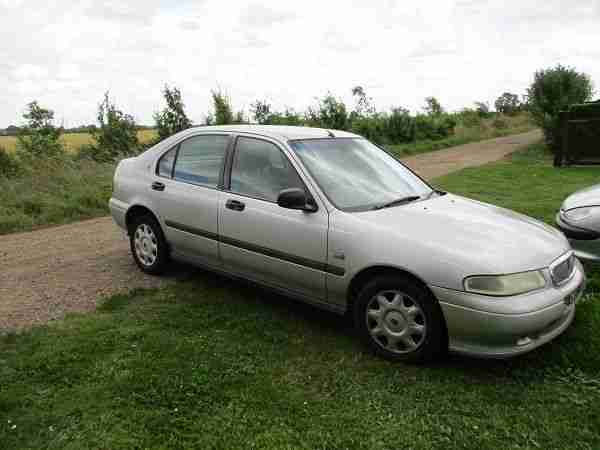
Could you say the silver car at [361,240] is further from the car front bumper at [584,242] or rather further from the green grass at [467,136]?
the green grass at [467,136]

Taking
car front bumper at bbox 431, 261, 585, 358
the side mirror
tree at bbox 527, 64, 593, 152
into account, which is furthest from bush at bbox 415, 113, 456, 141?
car front bumper at bbox 431, 261, 585, 358

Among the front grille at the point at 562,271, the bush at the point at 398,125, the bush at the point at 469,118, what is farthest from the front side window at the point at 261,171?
the bush at the point at 469,118

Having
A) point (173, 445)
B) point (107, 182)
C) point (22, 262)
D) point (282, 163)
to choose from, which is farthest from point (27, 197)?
point (173, 445)

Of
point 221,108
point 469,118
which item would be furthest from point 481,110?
point 221,108

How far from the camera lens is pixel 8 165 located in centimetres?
1374

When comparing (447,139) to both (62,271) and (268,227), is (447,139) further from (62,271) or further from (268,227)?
(268,227)

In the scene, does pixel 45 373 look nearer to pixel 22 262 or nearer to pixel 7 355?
pixel 7 355

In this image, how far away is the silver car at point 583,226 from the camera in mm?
4891

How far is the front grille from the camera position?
12.0 ft

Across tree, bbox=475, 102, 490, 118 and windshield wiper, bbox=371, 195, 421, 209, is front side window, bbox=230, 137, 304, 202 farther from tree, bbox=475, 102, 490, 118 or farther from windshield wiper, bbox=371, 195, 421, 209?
tree, bbox=475, 102, 490, 118

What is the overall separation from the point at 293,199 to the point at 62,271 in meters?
3.60

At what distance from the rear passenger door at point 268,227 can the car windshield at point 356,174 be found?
0.19 meters

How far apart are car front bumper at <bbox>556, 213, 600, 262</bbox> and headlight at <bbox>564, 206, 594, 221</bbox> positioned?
0.10m

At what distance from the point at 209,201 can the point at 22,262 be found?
3.43m
